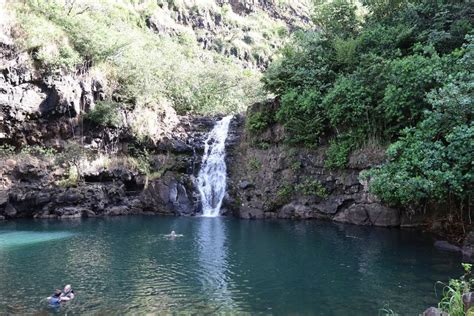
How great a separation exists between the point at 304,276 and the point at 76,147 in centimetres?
2218

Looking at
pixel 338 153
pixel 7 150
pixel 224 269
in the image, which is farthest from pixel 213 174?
pixel 224 269

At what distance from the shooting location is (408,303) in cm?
1192

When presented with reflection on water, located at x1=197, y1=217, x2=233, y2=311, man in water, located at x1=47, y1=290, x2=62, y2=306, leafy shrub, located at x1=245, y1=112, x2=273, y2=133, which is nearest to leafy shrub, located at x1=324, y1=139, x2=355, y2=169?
leafy shrub, located at x1=245, y1=112, x2=273, y2=133

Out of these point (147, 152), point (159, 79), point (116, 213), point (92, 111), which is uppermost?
point (159, 79)

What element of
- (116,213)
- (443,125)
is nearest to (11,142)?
(116,213)

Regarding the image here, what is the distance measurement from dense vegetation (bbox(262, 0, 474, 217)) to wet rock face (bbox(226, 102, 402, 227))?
3.53 feet

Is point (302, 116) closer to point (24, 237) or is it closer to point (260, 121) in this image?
point (260, 121)

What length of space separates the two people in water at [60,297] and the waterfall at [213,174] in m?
17.8

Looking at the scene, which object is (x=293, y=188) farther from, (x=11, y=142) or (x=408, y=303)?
(x=11, y=142)

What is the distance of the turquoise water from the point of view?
480 inches

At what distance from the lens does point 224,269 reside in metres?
16.0

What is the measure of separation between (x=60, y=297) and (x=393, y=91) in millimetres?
17237

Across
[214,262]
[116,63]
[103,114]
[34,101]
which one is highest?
[116,63]

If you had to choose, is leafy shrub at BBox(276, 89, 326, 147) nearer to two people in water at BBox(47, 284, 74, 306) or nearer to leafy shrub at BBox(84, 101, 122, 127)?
A: leafy shrub at BBox(84, 101, 122, 127)
